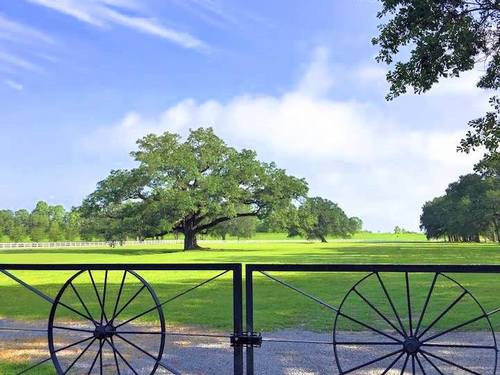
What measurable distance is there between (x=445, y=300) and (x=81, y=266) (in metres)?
9.65

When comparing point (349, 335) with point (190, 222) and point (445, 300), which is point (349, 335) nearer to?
point (445, 300)

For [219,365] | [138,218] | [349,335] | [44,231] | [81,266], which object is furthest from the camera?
[44,231]

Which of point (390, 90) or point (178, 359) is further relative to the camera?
point (390, 90)

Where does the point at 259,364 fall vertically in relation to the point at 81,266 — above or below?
below

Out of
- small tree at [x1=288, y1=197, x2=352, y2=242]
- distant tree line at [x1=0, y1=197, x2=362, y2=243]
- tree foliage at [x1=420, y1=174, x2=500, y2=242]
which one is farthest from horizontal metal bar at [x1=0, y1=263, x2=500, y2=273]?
small tree at [x1=288, y1=197, x2=352, y2=242]

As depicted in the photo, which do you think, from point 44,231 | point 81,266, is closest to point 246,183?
point 81,266

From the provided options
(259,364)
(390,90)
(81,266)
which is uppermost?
(390,90)

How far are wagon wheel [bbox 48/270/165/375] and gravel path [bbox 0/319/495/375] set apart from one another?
27 millimetres

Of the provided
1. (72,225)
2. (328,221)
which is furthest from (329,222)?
(72,225)

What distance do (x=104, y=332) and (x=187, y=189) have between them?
143ft

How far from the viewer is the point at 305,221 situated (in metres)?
54.7

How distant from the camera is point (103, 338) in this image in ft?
14.9

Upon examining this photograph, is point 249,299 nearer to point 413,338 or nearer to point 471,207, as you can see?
point 413,338

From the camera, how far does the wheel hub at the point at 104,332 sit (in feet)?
14.9
